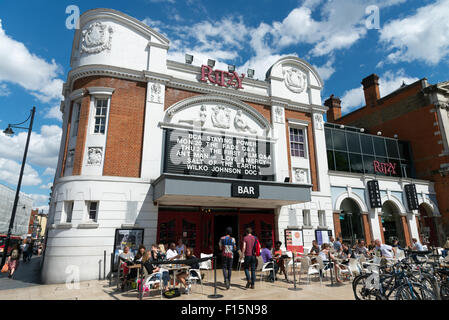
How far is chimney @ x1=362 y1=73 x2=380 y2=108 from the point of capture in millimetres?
26156

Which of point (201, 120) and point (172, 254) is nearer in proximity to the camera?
point (172, 254)

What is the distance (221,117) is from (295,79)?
6.57 meters

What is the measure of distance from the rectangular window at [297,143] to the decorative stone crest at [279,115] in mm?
1173

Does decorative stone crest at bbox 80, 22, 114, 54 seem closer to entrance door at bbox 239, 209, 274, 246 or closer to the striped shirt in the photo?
entrance door at bbox 239, 209, 274, 246

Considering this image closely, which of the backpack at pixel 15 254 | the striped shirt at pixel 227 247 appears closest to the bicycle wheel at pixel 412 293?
the striped shirt at pixel 227 247

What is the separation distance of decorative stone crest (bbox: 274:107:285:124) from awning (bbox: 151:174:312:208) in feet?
16.8

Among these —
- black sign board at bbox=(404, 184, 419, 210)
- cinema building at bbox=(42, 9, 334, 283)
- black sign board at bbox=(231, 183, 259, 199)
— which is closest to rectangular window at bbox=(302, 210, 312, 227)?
cinema building at bbox=(42, 9, 334, 283)

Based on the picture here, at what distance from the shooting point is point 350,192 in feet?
57.7

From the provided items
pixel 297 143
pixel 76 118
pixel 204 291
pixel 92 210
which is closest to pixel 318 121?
pixel 297 143

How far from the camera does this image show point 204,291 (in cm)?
833

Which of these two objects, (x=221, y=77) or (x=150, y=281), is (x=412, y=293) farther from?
(x=221, y=77)

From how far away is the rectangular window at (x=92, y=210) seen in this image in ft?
38.7

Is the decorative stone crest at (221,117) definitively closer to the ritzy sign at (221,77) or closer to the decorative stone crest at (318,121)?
the ritzy sign at (221,77)
